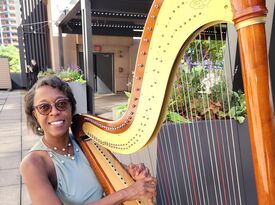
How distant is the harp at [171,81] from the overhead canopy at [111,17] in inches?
235

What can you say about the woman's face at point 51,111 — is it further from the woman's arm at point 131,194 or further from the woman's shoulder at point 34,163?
the woman's arm at point 131,194

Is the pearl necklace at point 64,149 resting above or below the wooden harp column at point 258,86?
below

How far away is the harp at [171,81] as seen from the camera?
570 mm

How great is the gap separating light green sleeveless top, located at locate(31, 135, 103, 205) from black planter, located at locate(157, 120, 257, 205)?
1.96 feet

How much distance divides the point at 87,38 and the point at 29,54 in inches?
319

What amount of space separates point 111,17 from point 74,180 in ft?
30.1

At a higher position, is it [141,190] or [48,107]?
[48,107]

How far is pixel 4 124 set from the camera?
6539 millimetres

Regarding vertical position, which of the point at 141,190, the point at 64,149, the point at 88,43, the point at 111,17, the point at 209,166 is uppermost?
the point at 111,17

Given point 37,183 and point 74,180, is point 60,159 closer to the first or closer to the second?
point 74,180

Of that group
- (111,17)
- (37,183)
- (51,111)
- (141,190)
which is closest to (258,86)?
(141,190)

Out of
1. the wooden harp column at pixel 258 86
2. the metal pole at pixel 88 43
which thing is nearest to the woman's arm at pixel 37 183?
the wooden harp column at pixel 258 86

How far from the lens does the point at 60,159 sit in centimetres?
135

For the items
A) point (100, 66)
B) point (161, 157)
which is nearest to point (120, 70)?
point (100, 66)
